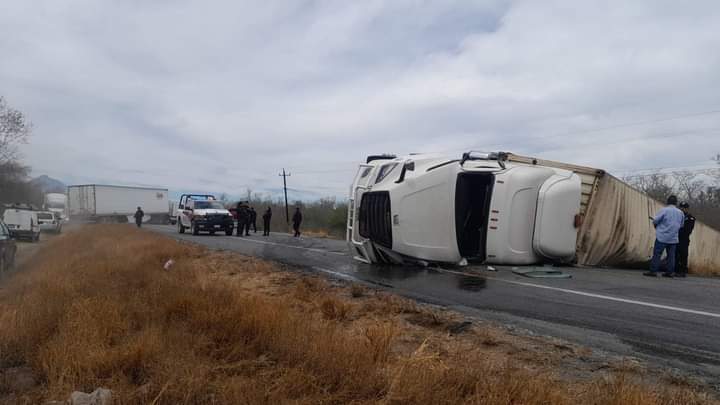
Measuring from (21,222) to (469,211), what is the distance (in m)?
22.8

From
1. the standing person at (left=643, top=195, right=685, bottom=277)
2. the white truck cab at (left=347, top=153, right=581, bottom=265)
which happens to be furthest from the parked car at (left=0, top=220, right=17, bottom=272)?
the standing person at (left=643, top=195, right=685, bottom=277)

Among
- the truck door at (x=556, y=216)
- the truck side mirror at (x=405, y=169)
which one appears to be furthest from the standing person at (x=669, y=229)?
the truck side mirror at (x=405, y=169)

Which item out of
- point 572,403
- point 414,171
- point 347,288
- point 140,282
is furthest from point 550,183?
point 140,282

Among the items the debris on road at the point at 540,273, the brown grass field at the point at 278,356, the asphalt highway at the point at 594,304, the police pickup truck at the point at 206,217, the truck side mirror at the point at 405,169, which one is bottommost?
the asphalt highway at the point at 594,304

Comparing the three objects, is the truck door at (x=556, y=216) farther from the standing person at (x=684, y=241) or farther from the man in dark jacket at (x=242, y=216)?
the man in dark jacket at (x=242, y=216)

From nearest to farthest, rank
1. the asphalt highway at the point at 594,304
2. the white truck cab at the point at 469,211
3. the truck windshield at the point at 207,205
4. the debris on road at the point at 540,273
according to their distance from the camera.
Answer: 1. the asphalt highway at the point at 594,304
2. the debris on road at the point at 540,273
3. the white truck cab at the point at 469,211
4. the truck windshield at the point at 207,205

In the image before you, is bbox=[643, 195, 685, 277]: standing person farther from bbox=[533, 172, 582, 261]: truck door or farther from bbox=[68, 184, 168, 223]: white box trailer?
bbox=[68, 184, 168, 223]: white box trailer

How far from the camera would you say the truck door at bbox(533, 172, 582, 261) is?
8.16 metres

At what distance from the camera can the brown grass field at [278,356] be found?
254cm

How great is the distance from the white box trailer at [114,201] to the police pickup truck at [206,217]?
74.4 feet

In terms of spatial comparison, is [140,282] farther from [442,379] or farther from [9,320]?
[442,379]

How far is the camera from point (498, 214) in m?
8.08

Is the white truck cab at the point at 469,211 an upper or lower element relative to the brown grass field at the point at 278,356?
upper

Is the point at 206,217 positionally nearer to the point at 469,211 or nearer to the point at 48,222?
the point at 48,222
